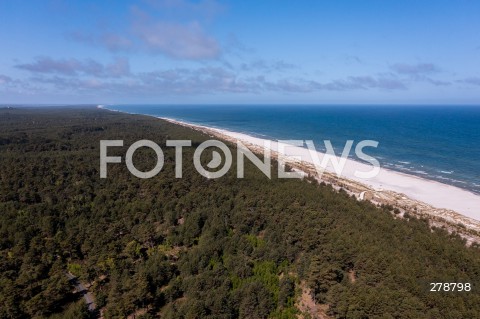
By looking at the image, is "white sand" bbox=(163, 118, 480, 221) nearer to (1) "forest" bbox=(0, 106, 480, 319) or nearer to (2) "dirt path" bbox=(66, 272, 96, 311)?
(1) "forest" bbox=(0, 106, 480, 319)

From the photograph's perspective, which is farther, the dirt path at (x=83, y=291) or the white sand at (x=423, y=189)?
the white sand at (x=423, y=189)

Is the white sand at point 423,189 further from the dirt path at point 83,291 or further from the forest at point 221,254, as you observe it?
the dirt path at point 83,291

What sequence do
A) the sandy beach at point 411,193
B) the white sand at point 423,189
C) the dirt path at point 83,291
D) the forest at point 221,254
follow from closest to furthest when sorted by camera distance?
Answer: the forest at point 221,254, the dirt path at point 83,291, the sandy beach at point 411,193, the white sand at point 423,189

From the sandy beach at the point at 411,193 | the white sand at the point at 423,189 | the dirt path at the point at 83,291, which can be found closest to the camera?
the dirt path at the point at 83,291

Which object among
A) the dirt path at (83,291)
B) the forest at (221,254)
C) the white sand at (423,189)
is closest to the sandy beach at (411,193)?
the white sand at (423,189)

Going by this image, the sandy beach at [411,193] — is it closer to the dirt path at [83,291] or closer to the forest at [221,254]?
the forest at [221,254]

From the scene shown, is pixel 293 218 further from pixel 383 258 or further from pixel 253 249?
pixel 383 258

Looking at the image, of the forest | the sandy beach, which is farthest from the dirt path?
the sandy beach

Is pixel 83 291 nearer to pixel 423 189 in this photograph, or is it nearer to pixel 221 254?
pixel 221 254

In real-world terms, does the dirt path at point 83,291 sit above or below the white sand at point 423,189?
below
